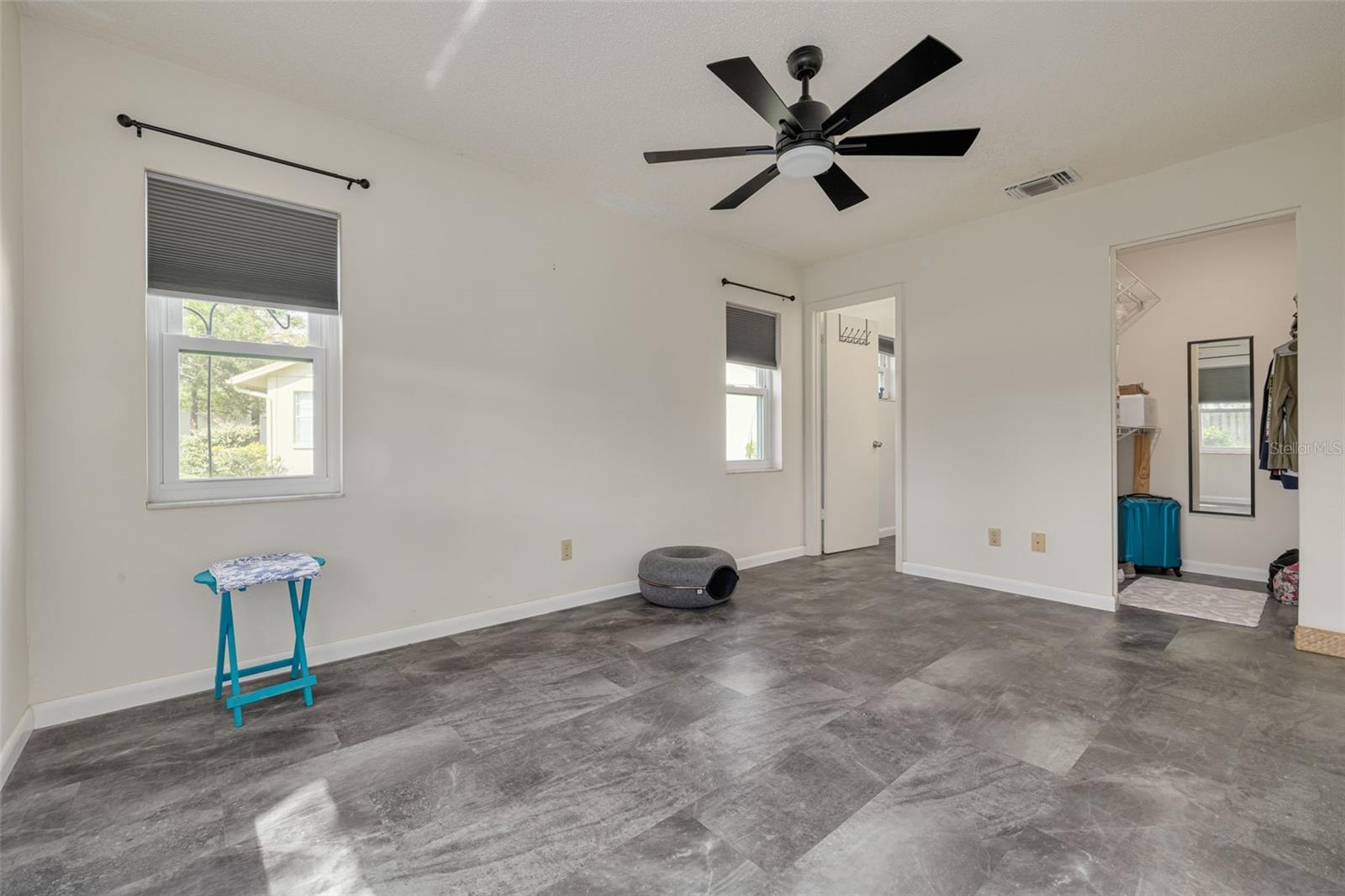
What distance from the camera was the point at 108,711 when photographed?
235cm

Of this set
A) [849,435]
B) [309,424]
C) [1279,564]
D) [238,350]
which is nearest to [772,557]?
Answer: [849,435]

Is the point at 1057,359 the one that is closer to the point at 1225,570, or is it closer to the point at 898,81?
the point at 1225,570

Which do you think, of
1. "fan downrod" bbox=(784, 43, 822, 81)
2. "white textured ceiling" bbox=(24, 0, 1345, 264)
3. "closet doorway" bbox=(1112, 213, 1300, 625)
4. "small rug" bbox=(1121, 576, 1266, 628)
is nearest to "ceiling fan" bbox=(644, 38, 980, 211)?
"fan downrod" bbox=(784, 43, 822, 81)

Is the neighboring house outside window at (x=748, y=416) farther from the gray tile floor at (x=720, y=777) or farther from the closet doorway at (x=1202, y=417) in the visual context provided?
the closet doorway at (x=1202, y=417)

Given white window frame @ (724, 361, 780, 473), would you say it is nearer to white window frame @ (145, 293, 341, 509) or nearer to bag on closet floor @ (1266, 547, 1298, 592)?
white window frame @ (145, 293, 341, 509)

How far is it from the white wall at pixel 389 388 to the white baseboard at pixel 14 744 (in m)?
0.11

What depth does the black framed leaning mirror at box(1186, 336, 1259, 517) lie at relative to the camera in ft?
15.1

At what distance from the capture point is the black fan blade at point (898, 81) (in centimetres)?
182

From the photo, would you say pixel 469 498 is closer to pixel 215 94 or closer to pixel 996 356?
pixel 215 94

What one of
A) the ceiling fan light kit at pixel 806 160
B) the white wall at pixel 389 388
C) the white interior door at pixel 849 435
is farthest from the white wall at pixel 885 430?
the ceiling fan light kit at pixel 806 160

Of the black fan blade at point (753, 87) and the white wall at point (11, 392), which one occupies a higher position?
the black fan blade at point (753, 87)

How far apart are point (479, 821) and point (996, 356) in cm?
430

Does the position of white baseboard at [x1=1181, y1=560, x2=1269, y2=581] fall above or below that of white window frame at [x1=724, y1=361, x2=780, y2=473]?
below

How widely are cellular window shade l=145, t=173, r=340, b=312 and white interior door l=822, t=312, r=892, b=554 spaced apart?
4.12 meters
